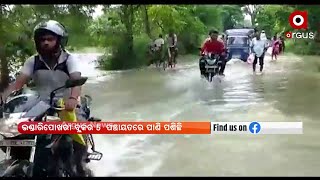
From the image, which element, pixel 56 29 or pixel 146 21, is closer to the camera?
pixel 56 29

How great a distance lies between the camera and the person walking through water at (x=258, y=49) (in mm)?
3717

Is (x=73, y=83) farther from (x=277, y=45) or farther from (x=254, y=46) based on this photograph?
(x=277, y=45)

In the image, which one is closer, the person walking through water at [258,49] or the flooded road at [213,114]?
the flooded road at [213,114]

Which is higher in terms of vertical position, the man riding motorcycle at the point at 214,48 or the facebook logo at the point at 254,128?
the man riding motorcycle at the point at 214,48


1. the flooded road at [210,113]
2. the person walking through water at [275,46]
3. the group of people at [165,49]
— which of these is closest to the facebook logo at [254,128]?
the flooded road at [210,113]

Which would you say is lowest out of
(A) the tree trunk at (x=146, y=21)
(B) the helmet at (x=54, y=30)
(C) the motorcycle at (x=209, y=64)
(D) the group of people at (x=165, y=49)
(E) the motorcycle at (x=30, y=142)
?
(E) the motorcycle at (x=30, y=142)

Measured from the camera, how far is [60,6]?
3592mm

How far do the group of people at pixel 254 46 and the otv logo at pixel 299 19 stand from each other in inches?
5.8

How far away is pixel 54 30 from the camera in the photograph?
3.60m

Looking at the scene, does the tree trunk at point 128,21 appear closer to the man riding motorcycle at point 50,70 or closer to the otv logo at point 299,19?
the man riding motorcycle at point 50,70

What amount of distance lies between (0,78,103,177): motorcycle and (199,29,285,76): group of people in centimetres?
90

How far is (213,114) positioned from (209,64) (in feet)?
1.20

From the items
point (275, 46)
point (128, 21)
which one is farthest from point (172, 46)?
point (275, 46)

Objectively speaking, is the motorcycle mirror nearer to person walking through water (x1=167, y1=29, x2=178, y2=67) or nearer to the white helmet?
the white helmet
